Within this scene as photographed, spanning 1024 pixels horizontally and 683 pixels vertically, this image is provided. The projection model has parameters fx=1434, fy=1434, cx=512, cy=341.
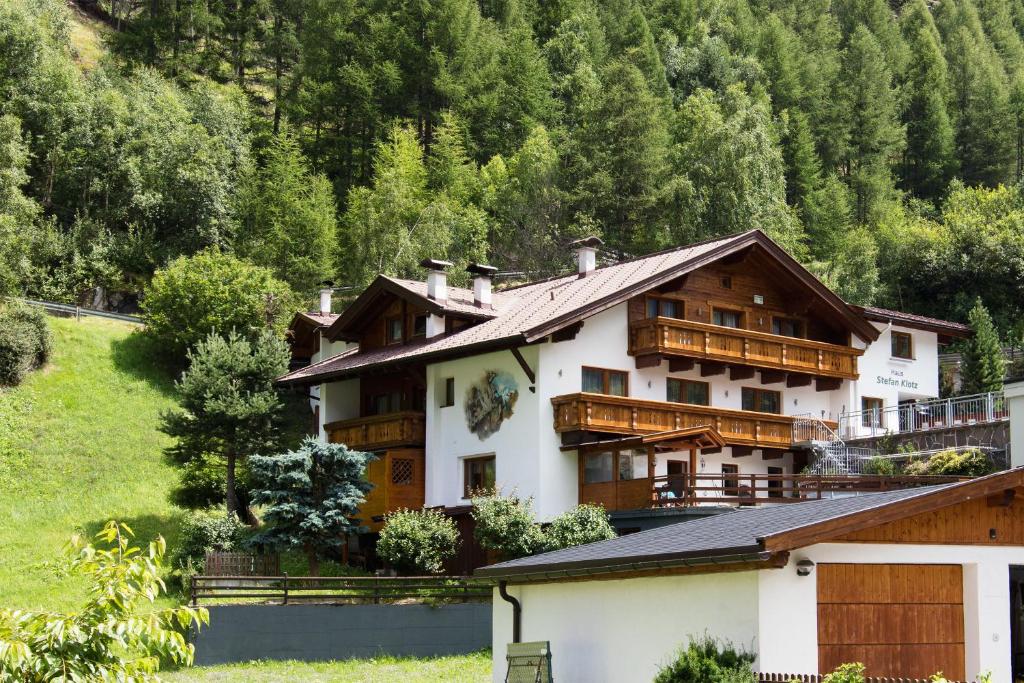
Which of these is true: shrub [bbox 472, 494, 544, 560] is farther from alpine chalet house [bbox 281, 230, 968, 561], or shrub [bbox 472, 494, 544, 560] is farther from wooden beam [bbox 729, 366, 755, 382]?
wooden beam [bbox 729, 366, 755, 382]

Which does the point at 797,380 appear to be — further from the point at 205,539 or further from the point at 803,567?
the point at 803,567

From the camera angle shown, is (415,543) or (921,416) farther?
(921,416)

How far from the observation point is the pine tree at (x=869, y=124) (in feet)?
318

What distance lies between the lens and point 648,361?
3944cm

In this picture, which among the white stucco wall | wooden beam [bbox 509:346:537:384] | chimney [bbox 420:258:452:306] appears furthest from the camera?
chimney [bbox 420:258:452:306]

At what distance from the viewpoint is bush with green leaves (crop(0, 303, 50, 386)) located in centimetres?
5034

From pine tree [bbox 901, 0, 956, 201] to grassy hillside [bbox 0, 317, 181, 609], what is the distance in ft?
206

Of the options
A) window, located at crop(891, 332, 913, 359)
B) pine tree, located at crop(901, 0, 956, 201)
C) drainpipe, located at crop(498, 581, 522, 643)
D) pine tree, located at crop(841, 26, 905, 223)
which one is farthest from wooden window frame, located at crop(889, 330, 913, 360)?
pine tree, located at crop(901, 0, 956, 201)

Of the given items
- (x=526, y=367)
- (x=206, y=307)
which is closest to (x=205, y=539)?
(x=526, y=367)

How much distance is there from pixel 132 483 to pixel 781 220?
4067 centimetres

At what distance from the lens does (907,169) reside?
338ft

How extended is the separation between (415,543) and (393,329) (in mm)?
10438

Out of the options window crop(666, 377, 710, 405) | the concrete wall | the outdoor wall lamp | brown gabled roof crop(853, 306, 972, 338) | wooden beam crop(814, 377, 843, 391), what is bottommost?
the concrete wall

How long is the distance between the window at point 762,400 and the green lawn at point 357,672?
14.1m
